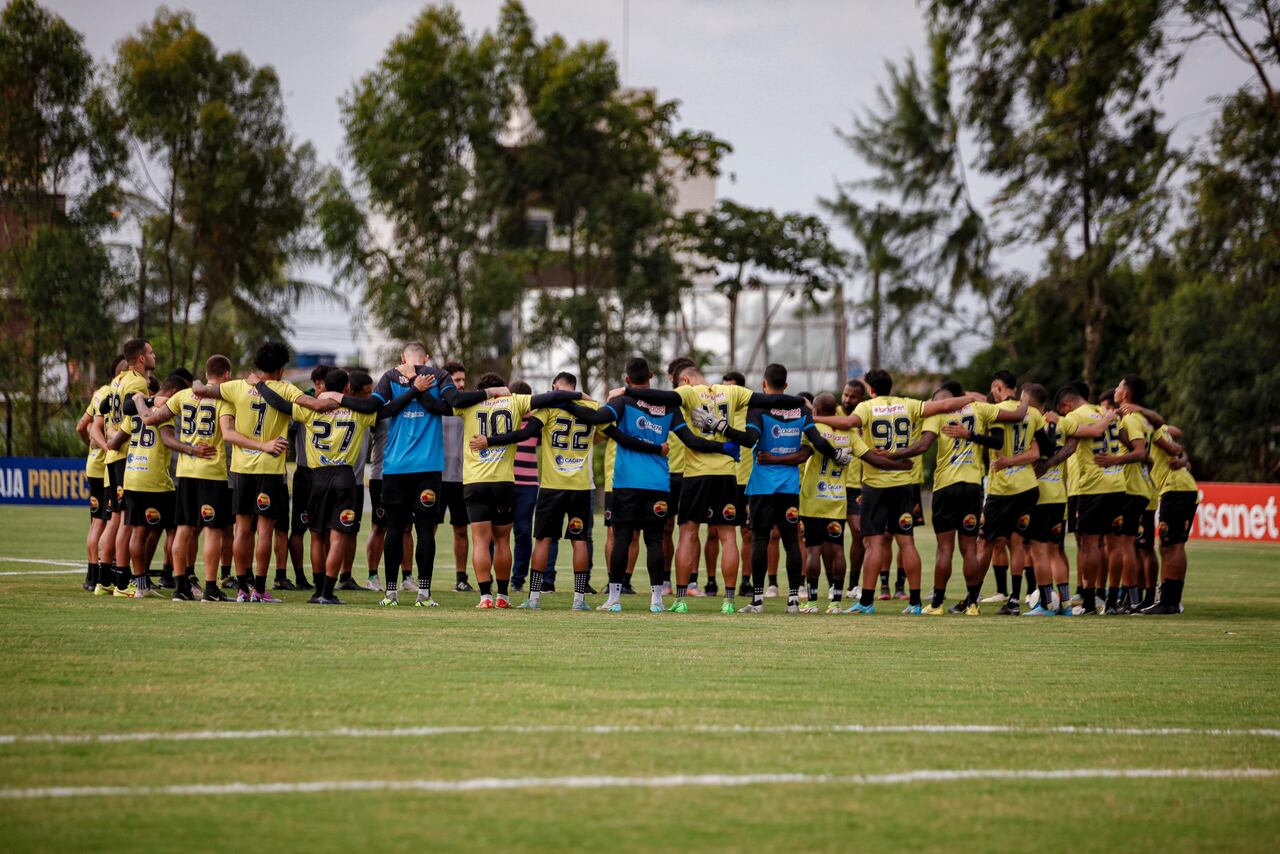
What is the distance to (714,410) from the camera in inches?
540

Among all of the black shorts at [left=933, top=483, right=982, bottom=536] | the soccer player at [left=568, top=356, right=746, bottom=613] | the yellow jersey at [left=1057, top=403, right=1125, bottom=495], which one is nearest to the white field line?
the soccer player at [left=568, top=356, right=746, bottom=613]

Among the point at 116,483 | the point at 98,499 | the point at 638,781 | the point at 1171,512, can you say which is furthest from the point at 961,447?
the point at 638,781

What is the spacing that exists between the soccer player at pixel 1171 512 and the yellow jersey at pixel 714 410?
4805mm

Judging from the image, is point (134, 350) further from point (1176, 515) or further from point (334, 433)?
point (1176, 515)

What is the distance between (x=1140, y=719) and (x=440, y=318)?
1419 inches

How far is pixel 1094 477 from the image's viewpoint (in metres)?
15.4

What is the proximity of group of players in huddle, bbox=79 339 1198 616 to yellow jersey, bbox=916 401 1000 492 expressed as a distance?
22mm

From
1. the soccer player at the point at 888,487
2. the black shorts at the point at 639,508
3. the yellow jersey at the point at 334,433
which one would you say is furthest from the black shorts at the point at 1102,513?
the yellow jersey at the point at 334,433

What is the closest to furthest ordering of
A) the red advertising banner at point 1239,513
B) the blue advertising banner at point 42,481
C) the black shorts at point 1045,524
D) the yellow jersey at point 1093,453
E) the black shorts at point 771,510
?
the black shorts at point 771,510
the black shorts at point 1045,524
the yellow jersey at point 1093,453
the red advertising banner at point 1239,513
the blue advertising banner at point 42,481

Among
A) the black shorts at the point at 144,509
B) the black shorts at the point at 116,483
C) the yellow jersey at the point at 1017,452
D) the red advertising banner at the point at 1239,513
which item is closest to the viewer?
the black shorts at the point at 144,509

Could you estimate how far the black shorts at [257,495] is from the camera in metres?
13.6

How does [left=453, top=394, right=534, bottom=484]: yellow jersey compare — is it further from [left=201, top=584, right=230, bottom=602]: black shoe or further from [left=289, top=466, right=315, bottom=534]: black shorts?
[left=289, top=466, right=315, bottom=534]: black shorts

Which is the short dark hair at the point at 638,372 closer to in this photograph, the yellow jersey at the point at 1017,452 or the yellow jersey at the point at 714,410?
the yellow jersey at the point at 714,410

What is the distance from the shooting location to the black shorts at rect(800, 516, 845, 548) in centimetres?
1483
